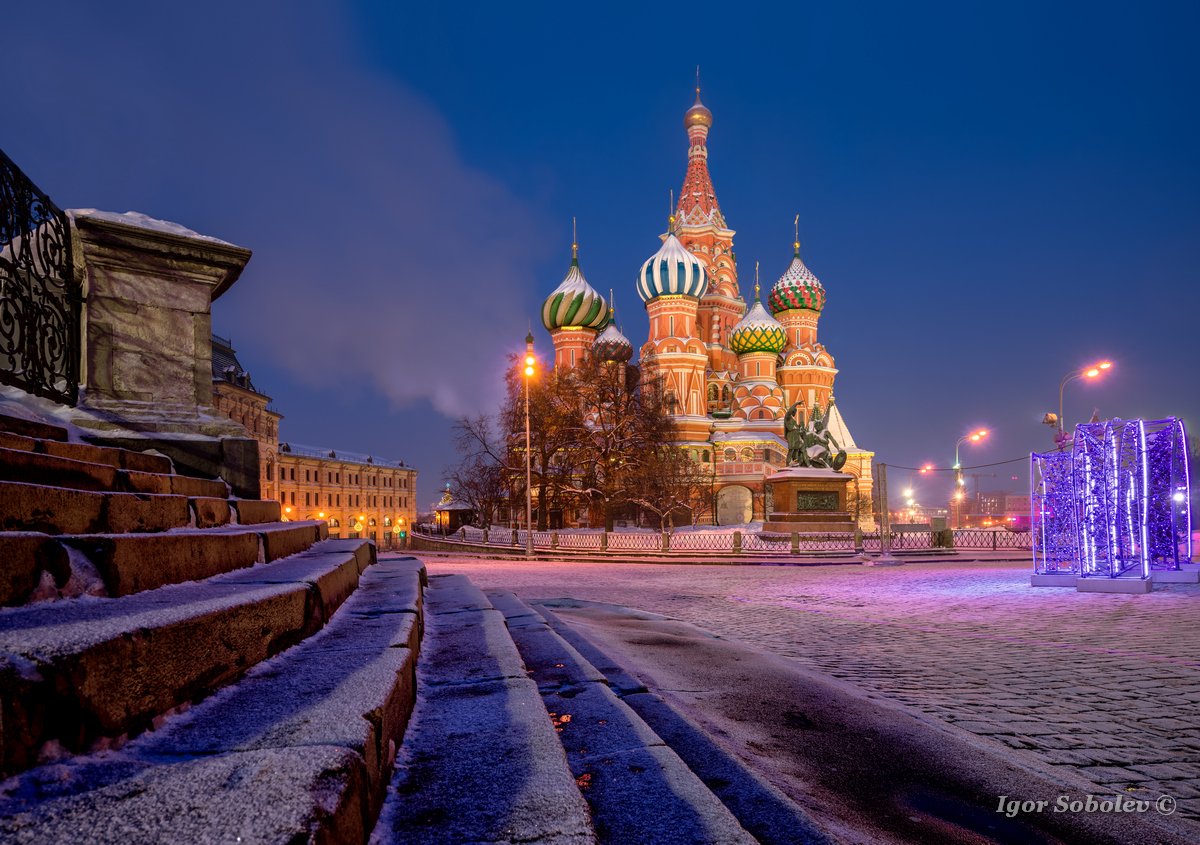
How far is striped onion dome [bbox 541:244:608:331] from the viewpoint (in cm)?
5269

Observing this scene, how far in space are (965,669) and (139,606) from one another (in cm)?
608

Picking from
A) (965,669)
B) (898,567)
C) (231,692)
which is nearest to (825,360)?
(898,567)

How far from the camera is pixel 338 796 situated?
1.25 m

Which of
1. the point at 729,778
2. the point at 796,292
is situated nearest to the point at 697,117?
the point at 796,292

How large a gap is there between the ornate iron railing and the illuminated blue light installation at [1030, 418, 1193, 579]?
1416cm

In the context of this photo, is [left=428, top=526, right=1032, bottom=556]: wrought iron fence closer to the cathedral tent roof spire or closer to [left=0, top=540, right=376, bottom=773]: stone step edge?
[left=0, top=540, right=376, bottom=773]: stone step edge

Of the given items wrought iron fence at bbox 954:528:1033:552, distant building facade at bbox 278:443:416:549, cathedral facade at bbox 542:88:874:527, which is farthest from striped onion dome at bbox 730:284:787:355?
distant building facade at bbox 278:443:416:549

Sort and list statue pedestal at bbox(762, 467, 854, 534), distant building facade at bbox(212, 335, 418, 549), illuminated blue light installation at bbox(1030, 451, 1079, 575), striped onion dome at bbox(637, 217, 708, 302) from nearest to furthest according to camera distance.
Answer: illuminated blue light installation at bbox(1030, 451, 1079, 575) → statue pedestal at bbox(762, 467, 854, 534) → striped onion dome at bbox(637, 217, 708, 302) → distant building facade at bbox(212, 335, 418, 549)

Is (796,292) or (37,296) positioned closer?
(37,296)

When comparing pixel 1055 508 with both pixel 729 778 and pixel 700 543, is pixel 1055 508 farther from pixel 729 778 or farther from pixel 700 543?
pixel 700 543

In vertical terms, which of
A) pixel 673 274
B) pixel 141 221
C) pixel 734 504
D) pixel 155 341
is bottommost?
pixel 734 504

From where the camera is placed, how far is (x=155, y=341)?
566 centimetres

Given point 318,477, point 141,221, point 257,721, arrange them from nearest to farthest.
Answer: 1. point 257,721
2. point 141,221
3. point 318,477

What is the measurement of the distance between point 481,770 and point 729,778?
4.23 feet
